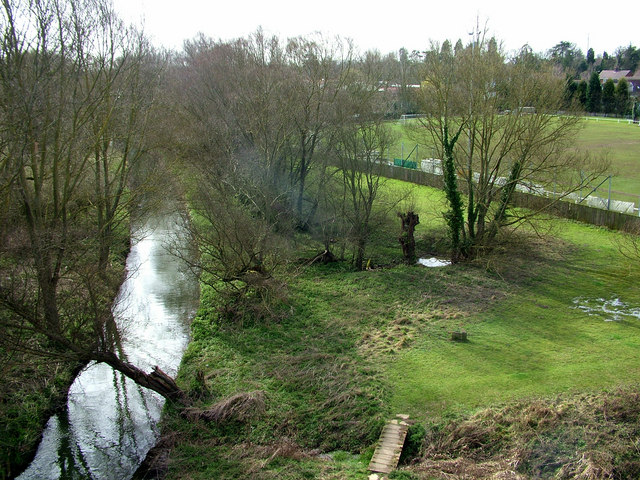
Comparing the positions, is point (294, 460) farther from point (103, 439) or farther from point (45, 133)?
point (45, 133)

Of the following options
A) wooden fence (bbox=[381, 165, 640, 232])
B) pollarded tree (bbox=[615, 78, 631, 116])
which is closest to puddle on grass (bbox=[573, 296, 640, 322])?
wooden fence (bbox=[381, 165, 640, 232])

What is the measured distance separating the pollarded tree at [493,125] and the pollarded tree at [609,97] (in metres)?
42.4

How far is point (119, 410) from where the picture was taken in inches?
514

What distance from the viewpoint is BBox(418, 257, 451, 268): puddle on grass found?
2239cm

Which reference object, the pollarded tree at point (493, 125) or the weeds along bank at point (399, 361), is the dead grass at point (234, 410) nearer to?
the weeds along bank at point (399, 361)

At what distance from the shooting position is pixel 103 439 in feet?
39.1

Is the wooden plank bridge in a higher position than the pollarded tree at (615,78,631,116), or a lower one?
lower

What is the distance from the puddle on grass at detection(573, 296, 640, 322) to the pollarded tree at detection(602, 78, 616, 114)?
1953 inches

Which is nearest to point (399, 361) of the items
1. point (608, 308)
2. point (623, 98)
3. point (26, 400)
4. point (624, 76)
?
point (608, 308)

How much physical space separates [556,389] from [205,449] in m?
7.50

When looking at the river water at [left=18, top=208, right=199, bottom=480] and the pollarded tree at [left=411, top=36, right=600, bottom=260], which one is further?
the pollarded tree at [left=411, top=36, right=600, bottom=260]

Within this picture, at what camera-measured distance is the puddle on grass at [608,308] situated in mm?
15280

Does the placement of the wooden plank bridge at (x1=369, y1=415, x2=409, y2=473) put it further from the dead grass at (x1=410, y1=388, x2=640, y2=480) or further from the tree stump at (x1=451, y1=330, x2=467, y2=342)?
the tree stump at (x1=451, y1=330, x2=467, y2=342)

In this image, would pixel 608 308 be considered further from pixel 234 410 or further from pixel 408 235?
pixel 234 410
